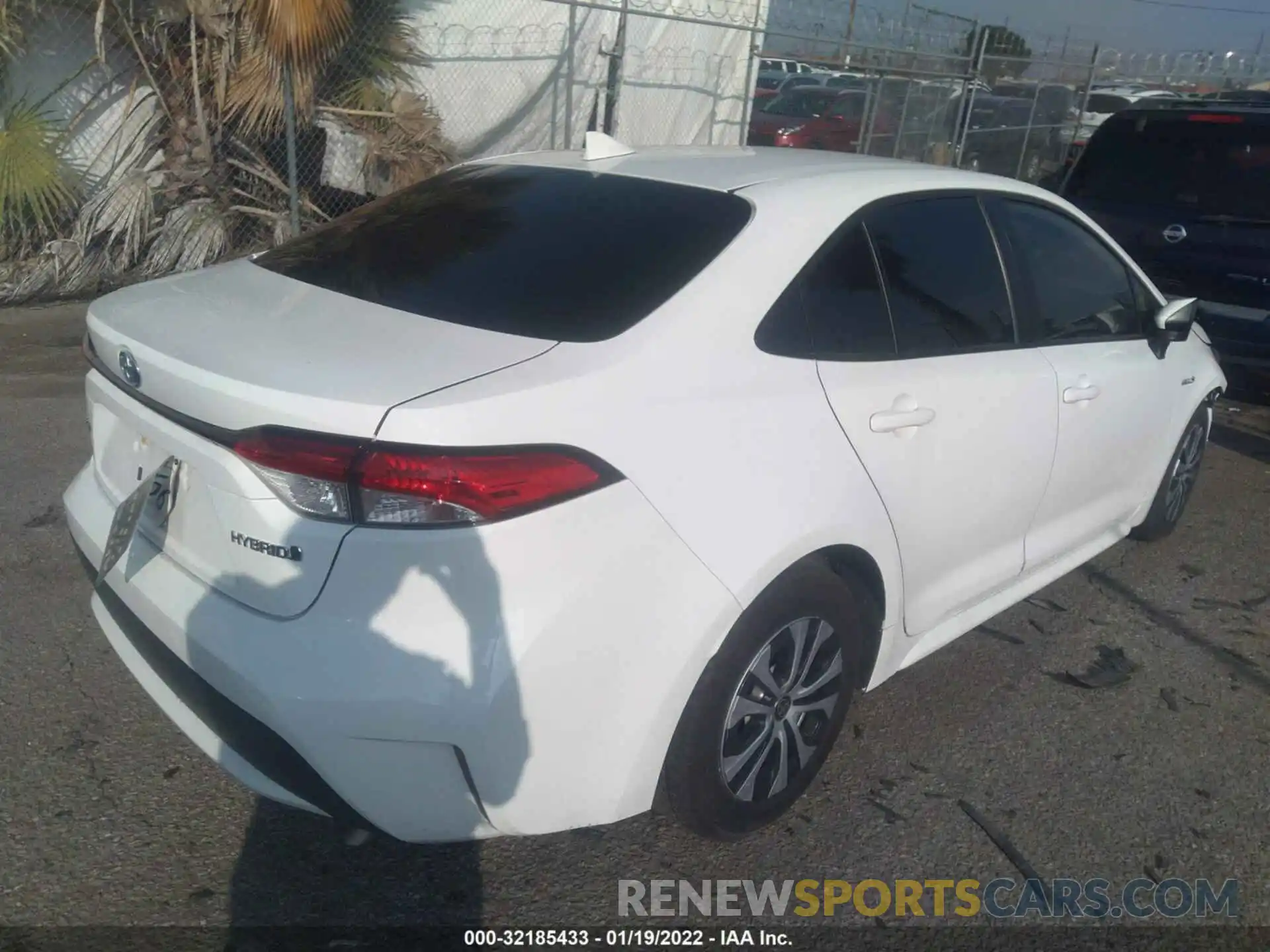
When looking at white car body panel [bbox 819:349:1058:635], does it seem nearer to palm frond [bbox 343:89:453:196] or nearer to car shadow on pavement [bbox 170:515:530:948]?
car shadow on pavement [bbox 170:515:530:948]

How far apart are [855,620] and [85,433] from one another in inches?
164

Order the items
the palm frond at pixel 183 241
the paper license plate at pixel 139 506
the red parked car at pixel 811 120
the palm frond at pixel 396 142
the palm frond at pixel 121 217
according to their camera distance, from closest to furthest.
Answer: the paper license plate at pixel 139 506 < the palm frond at pixel 121 217 < the palm frond at pixel 183 241 < the palm frond at pixel 396 142 < the red parked car at pixel 811 120

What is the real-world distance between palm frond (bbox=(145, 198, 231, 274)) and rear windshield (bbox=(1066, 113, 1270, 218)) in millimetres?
6194

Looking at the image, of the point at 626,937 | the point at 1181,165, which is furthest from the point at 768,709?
the point at 1181,165

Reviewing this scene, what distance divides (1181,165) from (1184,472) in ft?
9.75

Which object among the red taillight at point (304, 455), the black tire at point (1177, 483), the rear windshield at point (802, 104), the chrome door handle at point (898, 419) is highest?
the red taillight at point (304, 455)

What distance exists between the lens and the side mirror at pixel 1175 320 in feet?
14.0

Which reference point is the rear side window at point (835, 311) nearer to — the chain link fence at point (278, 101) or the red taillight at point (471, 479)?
the red taillight at point (471, 479)

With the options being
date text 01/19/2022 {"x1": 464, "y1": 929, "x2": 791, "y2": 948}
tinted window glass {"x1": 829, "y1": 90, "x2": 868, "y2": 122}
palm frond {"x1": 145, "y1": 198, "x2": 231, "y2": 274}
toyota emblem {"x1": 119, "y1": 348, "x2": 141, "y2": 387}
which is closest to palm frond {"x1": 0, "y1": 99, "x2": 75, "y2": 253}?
palm frond {"x1": 145, "y1": 198, "x2": 231, "y2": 274}

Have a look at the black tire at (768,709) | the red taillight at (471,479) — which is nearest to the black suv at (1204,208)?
the black tire at (768,709)

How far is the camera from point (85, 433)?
5.53 m

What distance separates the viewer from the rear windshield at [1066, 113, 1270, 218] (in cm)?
679

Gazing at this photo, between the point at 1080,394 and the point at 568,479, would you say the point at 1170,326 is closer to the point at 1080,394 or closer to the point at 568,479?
the point at 1080,394

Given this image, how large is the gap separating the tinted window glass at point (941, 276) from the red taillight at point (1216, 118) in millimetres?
4229
